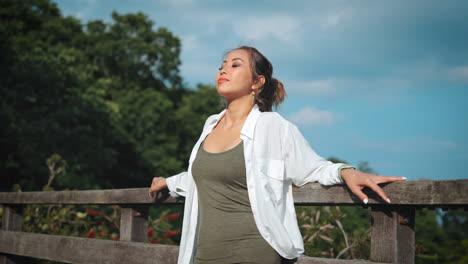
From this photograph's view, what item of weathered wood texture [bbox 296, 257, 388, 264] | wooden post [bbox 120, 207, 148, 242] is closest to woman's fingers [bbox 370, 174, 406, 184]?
weathered wood texture [bbox 296, 257, 388, 264]

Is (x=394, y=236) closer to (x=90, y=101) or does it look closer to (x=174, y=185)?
(x=174, y=185)

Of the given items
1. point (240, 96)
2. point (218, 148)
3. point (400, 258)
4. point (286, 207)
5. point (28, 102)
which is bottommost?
point (400, 258)

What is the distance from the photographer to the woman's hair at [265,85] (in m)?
2.84

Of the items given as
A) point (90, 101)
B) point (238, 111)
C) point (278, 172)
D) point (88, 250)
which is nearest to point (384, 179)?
point (278, 172)

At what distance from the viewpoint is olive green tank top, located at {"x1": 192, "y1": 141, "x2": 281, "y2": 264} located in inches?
94.0

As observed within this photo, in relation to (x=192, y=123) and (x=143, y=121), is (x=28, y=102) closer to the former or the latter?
(x=143, y=121)

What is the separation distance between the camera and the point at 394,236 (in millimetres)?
2242

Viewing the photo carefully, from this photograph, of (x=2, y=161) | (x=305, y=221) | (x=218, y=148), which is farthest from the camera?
(x=2, y=161)

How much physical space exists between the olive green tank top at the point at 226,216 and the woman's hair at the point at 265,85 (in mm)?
403

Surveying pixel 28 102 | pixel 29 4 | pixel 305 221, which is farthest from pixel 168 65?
pixel 305 221

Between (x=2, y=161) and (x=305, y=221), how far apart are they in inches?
563

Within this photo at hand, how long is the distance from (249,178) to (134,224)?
165 centimetres

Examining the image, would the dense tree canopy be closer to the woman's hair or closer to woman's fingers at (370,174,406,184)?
the woman's hair

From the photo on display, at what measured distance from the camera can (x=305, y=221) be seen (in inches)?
239
